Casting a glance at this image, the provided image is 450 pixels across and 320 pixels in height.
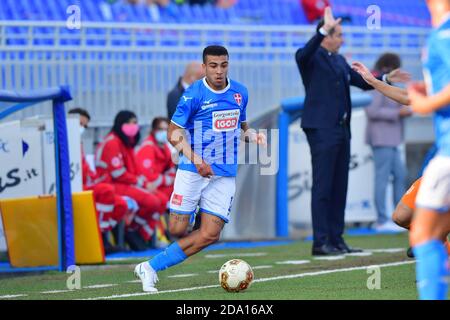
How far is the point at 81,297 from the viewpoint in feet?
30.4

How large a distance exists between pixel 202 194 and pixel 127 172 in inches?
200

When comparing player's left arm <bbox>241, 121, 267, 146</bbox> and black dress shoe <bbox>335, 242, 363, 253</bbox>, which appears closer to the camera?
player's left arm <bbox>241, 121, 267, 146</bbox>

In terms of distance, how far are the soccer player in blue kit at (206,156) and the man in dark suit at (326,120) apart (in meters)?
3.19

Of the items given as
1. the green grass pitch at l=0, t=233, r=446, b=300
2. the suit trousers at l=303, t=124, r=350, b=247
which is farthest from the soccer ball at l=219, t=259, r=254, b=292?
the suit trousers at l=303, t=124, r=350, b=247

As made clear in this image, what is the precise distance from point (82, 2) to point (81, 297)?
11.7 metres

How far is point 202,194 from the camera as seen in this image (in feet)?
32.1

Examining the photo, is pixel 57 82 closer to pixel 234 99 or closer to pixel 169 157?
pixel 169 157

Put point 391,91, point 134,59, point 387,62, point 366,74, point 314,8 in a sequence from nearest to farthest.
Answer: point 391,91
point 366,74
point 387,62
point 134,59
point 314,8

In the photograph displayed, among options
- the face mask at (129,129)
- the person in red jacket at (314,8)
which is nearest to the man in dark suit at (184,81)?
the face mask at (129,129)

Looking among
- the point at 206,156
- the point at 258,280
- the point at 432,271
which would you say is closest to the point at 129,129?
the point at 258,280

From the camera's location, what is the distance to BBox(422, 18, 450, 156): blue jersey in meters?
6.56

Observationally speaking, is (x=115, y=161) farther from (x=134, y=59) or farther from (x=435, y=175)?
(x=435, y=175)

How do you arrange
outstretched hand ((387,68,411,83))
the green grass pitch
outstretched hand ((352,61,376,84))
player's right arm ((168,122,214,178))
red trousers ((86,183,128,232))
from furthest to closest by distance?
red trousers ((86,183,128,232)), outstretched hand ((387,68,411,83)), player's right arm ((168,122,214,178)), the green grass pitch, outstretched hand ((352,61,376,84))

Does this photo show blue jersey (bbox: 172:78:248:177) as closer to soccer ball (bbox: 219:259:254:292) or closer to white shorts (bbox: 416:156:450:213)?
soccer ball (bbox: 219:259:254:292)
